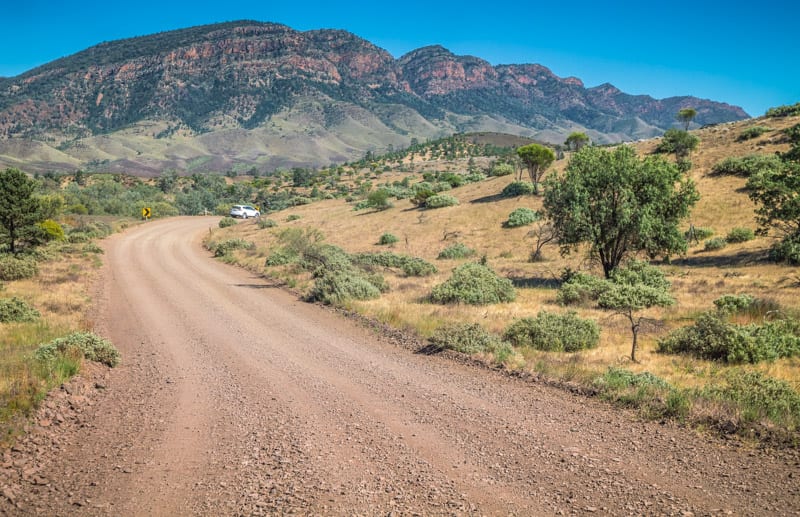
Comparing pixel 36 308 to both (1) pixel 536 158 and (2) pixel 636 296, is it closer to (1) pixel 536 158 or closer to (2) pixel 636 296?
(2) pixel 636 296

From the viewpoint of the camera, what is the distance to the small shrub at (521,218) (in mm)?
35812

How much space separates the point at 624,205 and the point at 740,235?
12461 millimetres

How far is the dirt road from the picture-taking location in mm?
4801

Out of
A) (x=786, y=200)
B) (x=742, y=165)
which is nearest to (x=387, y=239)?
(x=786, y=200)

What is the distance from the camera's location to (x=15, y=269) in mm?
19562

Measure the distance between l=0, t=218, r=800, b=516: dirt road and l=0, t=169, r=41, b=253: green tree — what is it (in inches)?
816

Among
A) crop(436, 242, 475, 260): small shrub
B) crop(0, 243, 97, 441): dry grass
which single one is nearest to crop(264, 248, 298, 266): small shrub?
crop(0, 243, 97, 441): dry grass

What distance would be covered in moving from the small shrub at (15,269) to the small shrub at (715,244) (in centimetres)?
3450

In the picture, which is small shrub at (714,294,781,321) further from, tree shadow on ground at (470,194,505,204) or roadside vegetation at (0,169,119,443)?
tree shadow on ground at (470,194,505,204)

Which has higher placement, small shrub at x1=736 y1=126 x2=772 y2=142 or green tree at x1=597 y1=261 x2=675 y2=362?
small shrub at x1=736 y1=126 x2=772 y2=142

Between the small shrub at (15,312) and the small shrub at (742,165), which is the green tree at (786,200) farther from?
the small shrub at (15,312)

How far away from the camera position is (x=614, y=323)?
13094mm

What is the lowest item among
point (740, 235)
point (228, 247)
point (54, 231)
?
point (228, 247)

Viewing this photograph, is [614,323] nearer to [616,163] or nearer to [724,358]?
[724,358]
